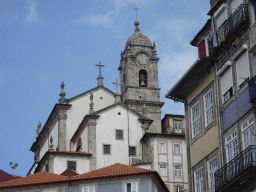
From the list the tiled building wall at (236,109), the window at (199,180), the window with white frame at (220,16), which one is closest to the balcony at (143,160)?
the window at (199,180)

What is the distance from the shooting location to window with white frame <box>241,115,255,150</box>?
2528 cm

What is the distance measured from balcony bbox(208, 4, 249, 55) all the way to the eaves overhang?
3.41 feet

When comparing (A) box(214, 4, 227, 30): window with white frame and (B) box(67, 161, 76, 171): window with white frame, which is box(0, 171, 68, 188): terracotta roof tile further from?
(A) box(214, 4, 227, 30): window with white frame

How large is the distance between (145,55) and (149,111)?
849 cm

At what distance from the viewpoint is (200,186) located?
98.1 feet

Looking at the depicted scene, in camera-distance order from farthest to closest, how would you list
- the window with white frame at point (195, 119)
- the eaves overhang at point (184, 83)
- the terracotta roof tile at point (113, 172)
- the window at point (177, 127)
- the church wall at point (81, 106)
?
the window at point (177, 127) < the church wall at point (81, 106) < the terracotta roof tile at point (113, 172) < the window with white frame at point (195, 119) < the eaves overhang at point (184, 83)

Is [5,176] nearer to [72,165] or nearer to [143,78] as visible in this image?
[72,165]

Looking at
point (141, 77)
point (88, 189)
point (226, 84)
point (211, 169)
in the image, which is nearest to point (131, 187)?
point (88, 189)

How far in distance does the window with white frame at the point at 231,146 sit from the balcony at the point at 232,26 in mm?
4608

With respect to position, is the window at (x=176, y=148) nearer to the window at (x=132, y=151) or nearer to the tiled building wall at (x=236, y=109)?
the window at (x=132, y=151)

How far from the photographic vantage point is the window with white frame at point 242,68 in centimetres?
2694

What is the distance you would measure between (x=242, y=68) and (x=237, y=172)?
5.08 m

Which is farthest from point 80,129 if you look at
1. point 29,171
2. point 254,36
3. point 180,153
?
point 254,36

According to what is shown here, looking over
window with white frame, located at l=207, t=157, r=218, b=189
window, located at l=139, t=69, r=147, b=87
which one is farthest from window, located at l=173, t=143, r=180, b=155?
window with white frame, located at l=207, t=157, r=218, b=189
